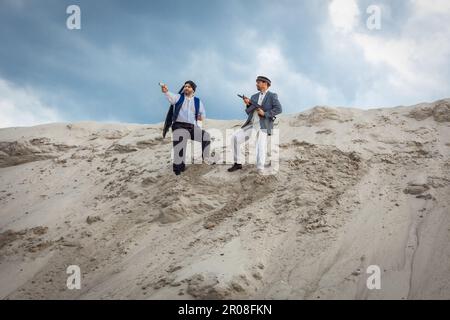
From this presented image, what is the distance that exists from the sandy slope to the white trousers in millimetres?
210

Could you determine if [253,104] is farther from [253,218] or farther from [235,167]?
[253,218]

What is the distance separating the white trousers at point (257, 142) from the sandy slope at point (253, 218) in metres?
0.21

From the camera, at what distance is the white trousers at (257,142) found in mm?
6406

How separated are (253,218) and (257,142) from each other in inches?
A: 50.9

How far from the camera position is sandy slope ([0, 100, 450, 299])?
446 centimetres

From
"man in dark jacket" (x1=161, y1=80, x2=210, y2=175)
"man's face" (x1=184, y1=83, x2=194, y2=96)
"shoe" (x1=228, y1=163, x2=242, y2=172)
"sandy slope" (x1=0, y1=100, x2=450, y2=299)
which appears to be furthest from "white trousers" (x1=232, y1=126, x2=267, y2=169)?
"man's face" (x1=184, y1=83, x2=194, y2=96)

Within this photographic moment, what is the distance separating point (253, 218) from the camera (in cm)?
557

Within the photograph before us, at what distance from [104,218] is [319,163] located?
3.15 metres

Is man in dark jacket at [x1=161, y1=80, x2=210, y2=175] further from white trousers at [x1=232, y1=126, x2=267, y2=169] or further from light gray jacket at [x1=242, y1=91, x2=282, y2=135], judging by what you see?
light gray jacket at [x1=242, y1=91, x2=282, y2=135]
